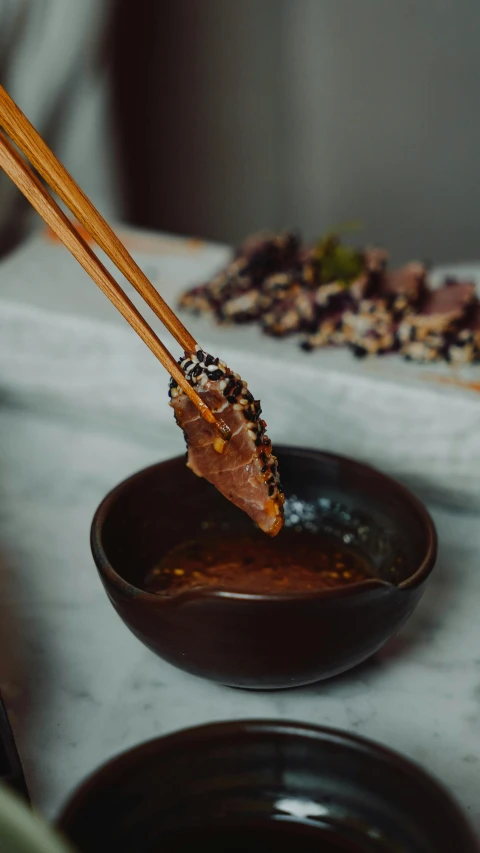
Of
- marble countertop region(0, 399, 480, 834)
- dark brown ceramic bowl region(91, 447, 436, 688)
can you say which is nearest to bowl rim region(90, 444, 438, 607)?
dark brown ceramic bowl region(91, 447, 436, 688)

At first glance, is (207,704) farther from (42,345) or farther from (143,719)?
(42,345)

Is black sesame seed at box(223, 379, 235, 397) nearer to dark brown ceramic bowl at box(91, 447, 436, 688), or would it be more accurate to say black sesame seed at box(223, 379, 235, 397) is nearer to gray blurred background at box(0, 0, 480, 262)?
dark brown ceramic bowl at box(91, 447, 436, 688)

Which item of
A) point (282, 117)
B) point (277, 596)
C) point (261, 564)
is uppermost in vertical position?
point (277, 596)

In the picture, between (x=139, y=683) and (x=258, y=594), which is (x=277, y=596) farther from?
(x=139, y=683)

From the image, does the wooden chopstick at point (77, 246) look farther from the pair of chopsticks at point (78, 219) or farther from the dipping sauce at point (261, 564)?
the dipping sauce at point (261, 564)

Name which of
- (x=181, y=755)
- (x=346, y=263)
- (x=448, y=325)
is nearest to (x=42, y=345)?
(x=346, y=263)

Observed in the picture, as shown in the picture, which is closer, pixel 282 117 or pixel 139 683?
pixel 139 683

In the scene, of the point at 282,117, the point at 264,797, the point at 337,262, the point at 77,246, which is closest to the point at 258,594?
the point at 264,797
